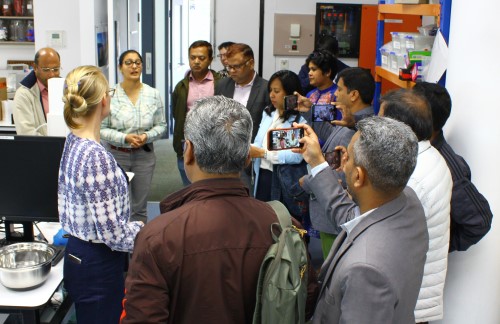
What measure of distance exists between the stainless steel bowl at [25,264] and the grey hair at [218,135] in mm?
1110

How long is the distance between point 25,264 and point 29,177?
1.25ft

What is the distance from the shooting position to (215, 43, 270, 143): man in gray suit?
4266 mm

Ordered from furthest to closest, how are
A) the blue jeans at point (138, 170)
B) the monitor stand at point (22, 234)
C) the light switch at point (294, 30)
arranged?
the light switch at point (294, 30), the blue jeans at point (138, 170), the monitor stand at point (22, 234)

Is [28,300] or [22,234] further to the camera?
[22,234]

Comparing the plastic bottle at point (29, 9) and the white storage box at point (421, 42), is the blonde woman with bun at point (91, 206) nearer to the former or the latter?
the white storage box at point (421, 42)

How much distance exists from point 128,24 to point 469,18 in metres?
4.91

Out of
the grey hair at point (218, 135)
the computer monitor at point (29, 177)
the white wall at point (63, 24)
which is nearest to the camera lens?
the grey hair at point (218, 135)

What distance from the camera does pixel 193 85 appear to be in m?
4.80

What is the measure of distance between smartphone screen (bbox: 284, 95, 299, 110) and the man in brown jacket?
2004mm

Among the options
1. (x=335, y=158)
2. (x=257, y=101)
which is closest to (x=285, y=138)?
(x=335, y=158)

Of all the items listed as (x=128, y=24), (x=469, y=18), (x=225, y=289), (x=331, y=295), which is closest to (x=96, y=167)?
(x=225, y=289)

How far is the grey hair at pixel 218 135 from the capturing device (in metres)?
1.45

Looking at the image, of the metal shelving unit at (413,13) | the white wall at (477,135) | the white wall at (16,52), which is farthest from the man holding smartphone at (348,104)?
the white wall at (16,52)

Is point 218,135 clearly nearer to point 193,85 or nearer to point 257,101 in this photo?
point 257,101
